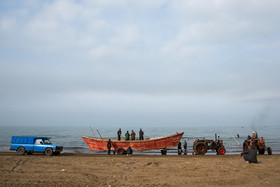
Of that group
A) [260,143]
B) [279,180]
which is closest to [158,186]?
[279,180]

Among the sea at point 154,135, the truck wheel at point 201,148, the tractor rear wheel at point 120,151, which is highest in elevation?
the truck wheel at point 201,148

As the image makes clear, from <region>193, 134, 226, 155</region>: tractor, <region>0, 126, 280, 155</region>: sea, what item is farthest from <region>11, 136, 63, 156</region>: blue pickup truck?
<region>193, 134, 226, 155</region>: tractor

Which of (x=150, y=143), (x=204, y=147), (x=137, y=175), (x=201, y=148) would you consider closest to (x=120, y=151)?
(x=150, y=143)

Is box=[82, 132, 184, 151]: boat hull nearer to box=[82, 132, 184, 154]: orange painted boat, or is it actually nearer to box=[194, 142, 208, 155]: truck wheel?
box=[82, 132, 184, 154]: orange painted boat

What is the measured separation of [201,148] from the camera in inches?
715

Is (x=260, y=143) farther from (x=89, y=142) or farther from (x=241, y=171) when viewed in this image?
(x=89, y=142)

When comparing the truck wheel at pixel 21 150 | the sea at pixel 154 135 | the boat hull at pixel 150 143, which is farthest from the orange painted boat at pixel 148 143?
the truck wheel at pixel 21 150

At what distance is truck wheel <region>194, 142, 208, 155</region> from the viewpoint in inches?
707

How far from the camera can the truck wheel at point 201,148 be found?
18.0m

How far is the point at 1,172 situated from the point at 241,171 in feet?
38.1

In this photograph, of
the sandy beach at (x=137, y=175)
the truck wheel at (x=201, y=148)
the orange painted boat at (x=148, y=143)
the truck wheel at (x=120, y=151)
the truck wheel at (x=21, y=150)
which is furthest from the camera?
the truck wheel at (x=120, y=151)

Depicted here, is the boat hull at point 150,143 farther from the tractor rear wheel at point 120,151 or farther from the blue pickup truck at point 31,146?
the blue pickup truck at point 31,146

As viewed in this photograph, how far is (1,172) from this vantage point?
418 inches

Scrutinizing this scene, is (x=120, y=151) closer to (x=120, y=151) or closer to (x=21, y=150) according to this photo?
(x=120, y=151)
